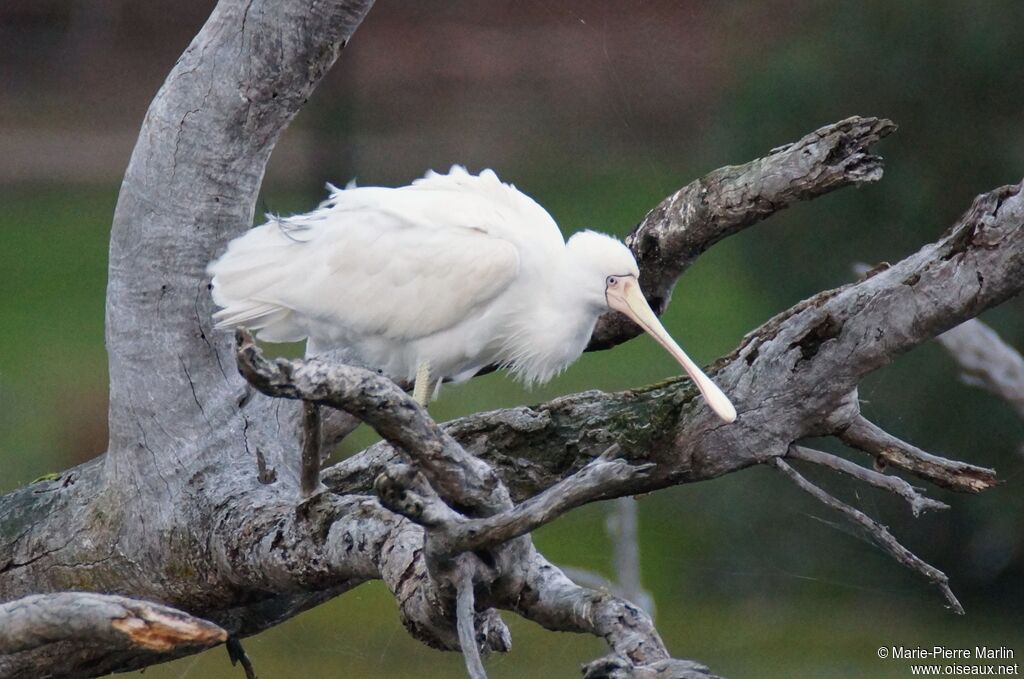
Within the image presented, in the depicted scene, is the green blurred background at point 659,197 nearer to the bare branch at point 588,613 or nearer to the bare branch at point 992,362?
the bare branch at point 992,362

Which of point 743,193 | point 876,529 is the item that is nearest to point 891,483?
point 876,529

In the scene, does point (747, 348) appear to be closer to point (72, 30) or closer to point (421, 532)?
point (421, 532)

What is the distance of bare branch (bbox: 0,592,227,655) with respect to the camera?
1338mm

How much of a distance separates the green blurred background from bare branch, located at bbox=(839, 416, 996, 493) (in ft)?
3.97

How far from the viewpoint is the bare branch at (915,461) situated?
1.87m

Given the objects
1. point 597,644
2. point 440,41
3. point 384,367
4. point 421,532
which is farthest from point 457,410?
point 421,532

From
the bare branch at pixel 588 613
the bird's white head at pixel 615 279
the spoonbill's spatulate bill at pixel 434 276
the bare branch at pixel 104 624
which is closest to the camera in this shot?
the bare branch at pixel 104 624

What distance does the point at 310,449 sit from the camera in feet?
6.00

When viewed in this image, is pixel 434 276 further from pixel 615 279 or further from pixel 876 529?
pixel 876 529

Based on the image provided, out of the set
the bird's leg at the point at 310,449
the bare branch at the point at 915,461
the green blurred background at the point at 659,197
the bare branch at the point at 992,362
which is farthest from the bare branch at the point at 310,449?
the green blurred background at the point at 659,197

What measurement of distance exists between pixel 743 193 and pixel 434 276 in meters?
0.57

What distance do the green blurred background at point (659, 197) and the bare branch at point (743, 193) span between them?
1068 mm

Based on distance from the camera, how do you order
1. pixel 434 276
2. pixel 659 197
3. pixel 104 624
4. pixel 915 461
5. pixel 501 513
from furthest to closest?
pixel 659 197, pixel 434 276, pixel 915 461, pixel 501 513, pixel 104 624

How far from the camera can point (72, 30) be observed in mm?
8828
